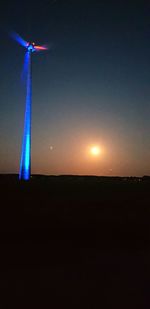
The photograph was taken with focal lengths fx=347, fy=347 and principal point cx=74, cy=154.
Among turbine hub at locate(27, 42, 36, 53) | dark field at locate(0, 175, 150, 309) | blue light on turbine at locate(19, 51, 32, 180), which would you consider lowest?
dark field at locate(0, 175, 150, 309)

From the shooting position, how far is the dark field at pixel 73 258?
972cm

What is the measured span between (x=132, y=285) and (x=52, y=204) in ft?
62.9

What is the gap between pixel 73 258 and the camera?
14188 millimetres

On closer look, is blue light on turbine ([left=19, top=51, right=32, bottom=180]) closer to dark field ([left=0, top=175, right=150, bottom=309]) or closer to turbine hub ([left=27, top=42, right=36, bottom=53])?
turbine hub ([left=27, top=42, right=36, bottom=53])

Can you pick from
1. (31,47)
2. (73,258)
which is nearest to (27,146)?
(31,47)

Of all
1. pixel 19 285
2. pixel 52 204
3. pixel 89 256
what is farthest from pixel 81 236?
pixel 52 204

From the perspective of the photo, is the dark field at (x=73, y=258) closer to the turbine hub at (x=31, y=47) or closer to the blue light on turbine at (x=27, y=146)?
the blue light on turbine at (x=27, y=146)

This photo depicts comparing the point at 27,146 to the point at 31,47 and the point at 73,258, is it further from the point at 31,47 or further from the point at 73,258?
the point at 73,258

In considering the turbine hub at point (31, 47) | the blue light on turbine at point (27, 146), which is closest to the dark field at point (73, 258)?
the blue light on turbine at point (27, 146)

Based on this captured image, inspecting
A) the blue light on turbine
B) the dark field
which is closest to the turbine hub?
the blue light on turbine

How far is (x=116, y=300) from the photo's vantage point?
962 cm

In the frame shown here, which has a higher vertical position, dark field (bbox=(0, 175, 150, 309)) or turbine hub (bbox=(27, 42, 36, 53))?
turbine hub (bbox=(27, 42, 36, 53))

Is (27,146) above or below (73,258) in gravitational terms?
above

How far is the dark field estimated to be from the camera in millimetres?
9719
